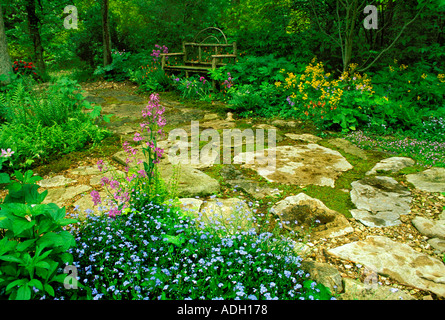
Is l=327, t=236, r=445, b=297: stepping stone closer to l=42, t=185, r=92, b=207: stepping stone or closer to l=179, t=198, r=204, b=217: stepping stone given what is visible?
l=179, t=198, r=204, b=217: stepping stone

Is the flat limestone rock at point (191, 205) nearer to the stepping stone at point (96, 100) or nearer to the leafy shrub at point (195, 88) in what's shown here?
the leafy shrub at point (195, 88)

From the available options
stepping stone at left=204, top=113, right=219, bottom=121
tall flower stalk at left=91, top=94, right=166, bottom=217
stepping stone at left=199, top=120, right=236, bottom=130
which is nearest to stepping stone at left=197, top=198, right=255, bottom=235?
tall flower stalk at left=91, top=94, right=166, bottom=217

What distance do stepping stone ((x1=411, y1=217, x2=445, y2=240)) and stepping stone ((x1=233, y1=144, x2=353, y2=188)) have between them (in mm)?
796

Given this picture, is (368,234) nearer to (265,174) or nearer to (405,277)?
(405,277)

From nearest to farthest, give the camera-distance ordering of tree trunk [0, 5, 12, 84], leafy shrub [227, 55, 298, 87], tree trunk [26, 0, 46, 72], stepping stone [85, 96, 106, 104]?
tree trunk [0, 5, 12, 84] < leafy shrub [227, 55, 298, 87] < stepping stone [85, 96, 106, 104] < tree trunk [26, 0, 46, 72]

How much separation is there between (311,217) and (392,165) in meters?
1.56

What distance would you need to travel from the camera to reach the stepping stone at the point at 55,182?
10.1 ft

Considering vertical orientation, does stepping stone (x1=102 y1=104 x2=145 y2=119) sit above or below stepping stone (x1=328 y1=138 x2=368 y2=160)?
above

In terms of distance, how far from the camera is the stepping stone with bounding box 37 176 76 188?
3080mm

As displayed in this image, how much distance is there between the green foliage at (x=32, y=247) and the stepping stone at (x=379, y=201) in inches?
84.7

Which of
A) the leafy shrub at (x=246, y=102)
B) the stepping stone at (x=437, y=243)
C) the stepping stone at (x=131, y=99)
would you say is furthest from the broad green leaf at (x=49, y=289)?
the stepping stone at (x=131, y=99)

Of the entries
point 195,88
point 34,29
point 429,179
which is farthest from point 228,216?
point 34,29

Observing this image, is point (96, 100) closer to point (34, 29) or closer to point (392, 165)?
point (34, 29)

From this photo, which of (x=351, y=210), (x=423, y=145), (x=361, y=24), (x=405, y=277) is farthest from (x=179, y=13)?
(x=405, y=277)
